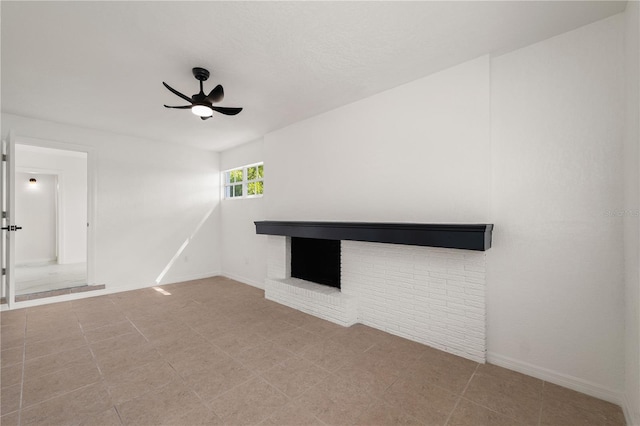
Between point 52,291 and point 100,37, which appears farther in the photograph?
point 52,291

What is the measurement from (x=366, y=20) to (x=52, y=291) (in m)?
5.56

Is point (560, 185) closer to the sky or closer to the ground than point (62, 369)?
closer to the sky

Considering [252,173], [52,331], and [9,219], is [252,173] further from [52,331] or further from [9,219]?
[52,331]

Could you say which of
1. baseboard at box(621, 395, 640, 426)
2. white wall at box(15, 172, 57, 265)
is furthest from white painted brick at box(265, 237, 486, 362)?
white wall at box(15, 172, 57, 265)

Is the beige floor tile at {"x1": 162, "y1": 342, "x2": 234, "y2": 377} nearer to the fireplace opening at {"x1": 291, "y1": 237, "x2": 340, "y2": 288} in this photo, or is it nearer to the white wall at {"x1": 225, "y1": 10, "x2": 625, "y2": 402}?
the fireplace opening at {"x1": 291, "y1": 237, "x2": 340, "y2": 288}

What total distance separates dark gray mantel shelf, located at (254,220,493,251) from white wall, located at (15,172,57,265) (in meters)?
7.51

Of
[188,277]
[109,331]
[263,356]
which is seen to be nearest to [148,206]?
[188,277]

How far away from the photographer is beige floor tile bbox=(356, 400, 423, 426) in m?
1.72

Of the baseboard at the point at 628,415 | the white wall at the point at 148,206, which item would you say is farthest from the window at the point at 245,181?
the baseboard at the point at 628,415

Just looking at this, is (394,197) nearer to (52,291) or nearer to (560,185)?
(560,185)

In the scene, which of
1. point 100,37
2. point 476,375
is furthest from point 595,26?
point 100,37

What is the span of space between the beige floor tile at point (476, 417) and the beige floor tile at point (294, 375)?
0.96m

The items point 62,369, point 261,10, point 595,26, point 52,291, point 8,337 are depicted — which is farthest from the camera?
point 52,291

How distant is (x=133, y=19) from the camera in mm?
1979
